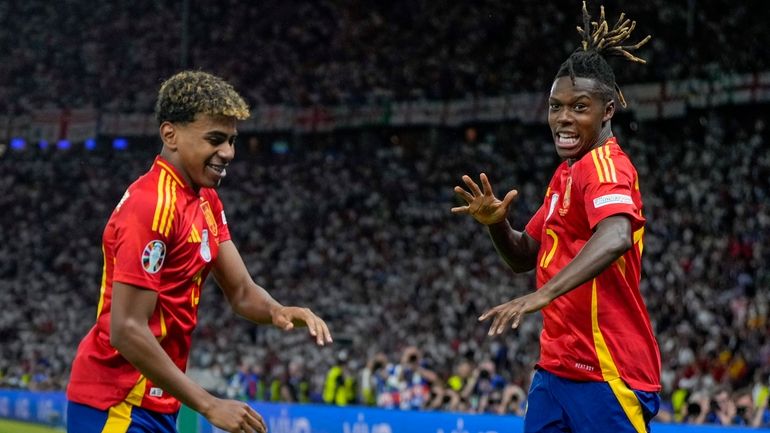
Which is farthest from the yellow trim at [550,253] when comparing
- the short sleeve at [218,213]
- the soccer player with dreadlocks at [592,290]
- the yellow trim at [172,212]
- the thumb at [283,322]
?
the yellow trim at [172,212]

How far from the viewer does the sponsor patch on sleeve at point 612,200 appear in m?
4.38

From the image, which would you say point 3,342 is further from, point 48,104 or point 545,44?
point 545,44

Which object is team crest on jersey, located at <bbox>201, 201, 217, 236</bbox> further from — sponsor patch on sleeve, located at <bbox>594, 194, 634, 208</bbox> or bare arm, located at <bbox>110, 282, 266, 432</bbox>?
sponsor patch on sleeve, located at <bbox>594, 194, 634, 208</bbox>

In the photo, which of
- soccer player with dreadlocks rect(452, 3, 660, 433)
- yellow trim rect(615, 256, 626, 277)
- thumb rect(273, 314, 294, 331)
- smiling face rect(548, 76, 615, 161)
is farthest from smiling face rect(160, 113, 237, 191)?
yellow trim rect(615, 256, 626, 277)

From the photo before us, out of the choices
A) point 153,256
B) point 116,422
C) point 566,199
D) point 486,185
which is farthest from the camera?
point 486,185

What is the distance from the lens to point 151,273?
161 inches

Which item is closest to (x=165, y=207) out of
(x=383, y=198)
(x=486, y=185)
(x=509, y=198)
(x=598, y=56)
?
(x=486, y=185)

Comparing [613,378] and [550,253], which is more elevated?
[550,253]

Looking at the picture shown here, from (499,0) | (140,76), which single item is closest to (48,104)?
(140,76)

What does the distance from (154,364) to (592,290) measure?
1.69 m

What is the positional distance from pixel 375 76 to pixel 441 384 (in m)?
16.3

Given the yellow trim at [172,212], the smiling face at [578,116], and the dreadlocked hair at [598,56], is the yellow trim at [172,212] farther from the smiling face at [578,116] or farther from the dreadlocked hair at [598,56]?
the dreadlocked hair at [598,56]

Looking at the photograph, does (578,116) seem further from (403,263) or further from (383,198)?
(383,198)

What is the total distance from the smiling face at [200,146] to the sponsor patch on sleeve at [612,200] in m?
1.36
